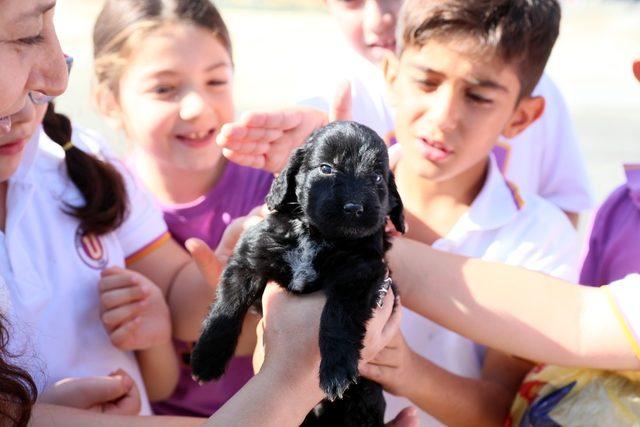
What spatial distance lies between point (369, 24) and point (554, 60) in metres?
8.20

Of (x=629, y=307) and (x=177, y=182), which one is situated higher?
(x=629, y=307)

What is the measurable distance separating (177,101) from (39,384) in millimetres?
1163

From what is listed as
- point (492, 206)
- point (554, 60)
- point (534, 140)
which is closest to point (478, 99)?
point (492, 206)

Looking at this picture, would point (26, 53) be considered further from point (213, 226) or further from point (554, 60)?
point (554, 60)

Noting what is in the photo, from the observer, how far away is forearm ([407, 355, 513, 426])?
2352 millimetres

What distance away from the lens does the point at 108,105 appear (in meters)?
3.21

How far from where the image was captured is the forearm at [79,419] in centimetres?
196

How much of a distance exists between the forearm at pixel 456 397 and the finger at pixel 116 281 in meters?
0.87

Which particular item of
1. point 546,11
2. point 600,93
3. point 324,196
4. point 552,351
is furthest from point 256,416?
point 600,93

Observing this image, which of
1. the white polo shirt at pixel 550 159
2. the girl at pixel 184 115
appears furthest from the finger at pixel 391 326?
the white polo shirt at pixel 550 159

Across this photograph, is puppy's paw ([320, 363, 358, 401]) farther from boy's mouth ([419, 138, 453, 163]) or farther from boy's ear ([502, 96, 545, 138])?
boy's ear ([502, 96, 545, 138])

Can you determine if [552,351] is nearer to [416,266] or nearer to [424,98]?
[416,266]

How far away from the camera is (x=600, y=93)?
9383 millimetres

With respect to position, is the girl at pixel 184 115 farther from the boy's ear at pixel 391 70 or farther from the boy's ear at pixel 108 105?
the boy's ear at pixel 391 70
